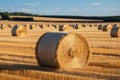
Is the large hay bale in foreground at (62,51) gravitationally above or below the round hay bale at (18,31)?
above

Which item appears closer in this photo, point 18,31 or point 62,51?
point 62,51

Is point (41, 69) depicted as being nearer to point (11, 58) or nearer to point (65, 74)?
point (65, 74)

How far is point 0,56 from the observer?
13.4m

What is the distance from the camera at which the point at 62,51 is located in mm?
10617

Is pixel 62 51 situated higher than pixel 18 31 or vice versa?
pixel 62 51

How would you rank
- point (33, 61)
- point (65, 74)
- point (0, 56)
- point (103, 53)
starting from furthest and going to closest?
point (103, 53) → point (0, 56) → point (33, 61) → point (65, 74)

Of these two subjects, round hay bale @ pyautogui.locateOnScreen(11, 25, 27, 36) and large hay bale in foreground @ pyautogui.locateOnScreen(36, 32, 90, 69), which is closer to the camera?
large hay bale in foreground @ pyautogui.locateOnScreen(36, 32, 90, 69)

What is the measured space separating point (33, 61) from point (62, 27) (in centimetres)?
2298

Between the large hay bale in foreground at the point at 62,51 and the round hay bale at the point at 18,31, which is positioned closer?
the large hay bale in foreground at the point at 62,51

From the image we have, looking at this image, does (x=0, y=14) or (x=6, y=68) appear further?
(x=0, y=14)

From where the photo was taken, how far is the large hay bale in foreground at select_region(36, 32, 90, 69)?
10320 millimetres

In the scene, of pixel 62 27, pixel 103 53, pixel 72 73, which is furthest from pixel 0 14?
pixel 72 73

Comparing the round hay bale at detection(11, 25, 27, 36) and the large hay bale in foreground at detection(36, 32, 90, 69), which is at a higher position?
the large hay bale in foreground at detection(36, 32, 90, 69)

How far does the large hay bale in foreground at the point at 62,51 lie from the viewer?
10.3m
